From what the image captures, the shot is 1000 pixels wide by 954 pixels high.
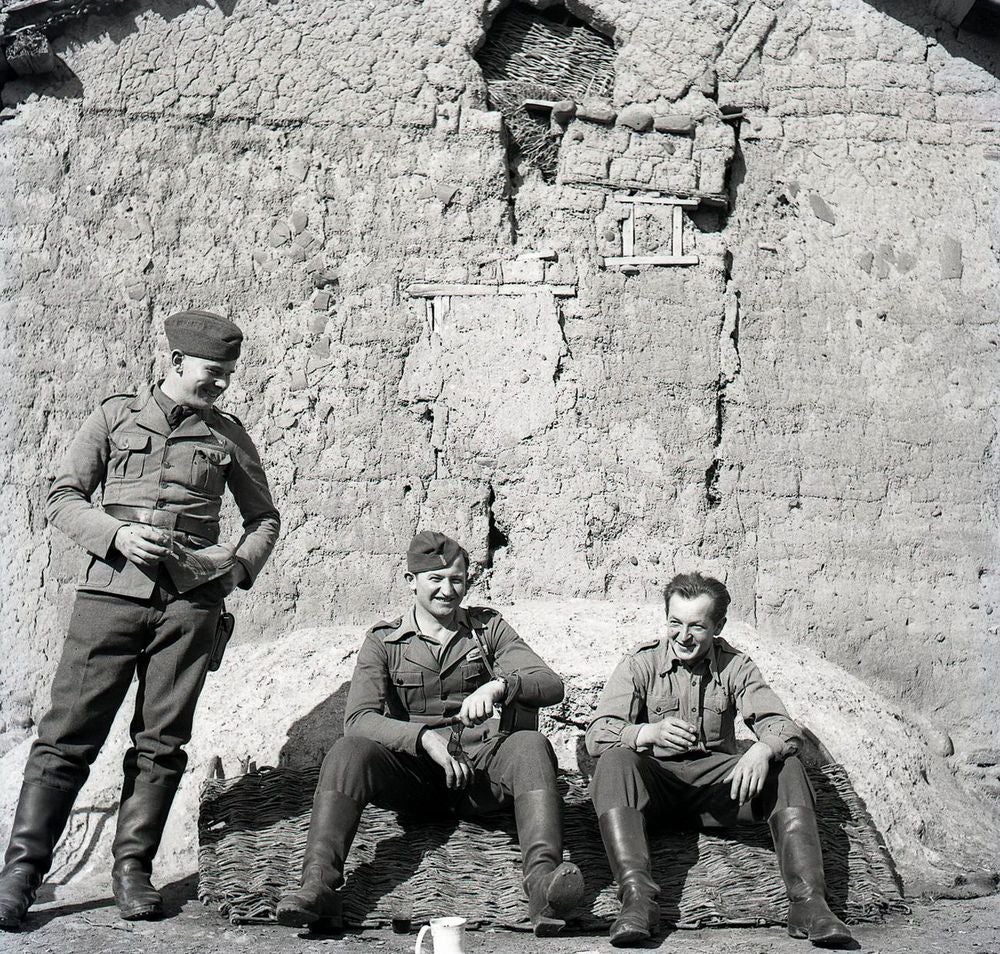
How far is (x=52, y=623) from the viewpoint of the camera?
5336mm

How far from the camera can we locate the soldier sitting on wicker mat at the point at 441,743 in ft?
11.5

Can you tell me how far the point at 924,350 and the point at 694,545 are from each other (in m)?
1.39

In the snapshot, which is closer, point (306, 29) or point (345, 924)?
point (345, 924)

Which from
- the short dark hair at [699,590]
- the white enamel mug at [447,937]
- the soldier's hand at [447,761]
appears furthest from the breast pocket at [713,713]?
the white enamel mug at [447,937]

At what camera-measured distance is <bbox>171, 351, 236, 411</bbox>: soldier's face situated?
400cm

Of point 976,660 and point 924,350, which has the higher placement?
point 924,350

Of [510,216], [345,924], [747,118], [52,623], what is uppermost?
[747,118]

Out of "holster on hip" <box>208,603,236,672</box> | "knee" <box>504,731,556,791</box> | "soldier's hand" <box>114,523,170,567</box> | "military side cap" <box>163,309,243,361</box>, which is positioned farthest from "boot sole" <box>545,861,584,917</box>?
"military side cap" <box>163,309,243,361</box>

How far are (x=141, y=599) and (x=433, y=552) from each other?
945 millimetres

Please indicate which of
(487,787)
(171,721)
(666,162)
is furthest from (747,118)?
(171,721)

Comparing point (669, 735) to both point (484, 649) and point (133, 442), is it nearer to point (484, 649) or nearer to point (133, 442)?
point (484, 649)


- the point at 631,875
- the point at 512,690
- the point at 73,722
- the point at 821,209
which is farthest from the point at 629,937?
the point at 821,209

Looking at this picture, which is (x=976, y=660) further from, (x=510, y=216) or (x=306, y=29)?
(x=306, y=29)

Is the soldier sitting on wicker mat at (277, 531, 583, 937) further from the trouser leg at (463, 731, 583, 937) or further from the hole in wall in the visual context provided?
the hole in wall
